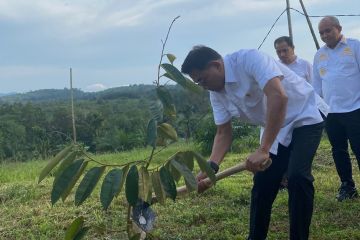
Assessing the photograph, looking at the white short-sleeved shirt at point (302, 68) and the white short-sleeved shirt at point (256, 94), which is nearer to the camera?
the white short-sleeved shirt at point (256, 94)

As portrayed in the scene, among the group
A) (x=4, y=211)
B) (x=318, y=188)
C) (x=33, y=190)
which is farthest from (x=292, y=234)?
(x=33, y=190)

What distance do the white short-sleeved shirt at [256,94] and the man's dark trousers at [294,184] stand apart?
62mm

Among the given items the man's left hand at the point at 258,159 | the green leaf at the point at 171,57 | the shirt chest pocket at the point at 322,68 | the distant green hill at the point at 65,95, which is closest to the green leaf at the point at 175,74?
the green leaf at the point at 171,57

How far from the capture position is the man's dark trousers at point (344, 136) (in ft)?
12.1

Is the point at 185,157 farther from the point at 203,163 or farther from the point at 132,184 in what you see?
the point at 132,184

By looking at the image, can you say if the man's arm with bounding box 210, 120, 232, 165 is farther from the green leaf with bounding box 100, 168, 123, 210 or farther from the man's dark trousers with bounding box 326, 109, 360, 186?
the man's dark trousers with bounding box 326, 109, 360, 186

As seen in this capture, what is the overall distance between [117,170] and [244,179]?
3603mm

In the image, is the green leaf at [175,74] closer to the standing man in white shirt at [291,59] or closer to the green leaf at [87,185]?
the green leaf at [87,185]

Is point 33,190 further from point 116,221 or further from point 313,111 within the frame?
point 313,111

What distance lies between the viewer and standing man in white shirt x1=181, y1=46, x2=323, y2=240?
2.28 m

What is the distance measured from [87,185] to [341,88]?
2651 mm

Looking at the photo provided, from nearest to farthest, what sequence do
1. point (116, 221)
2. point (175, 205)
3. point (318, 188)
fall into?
point (116, 221), point (175, 205), point (318, 188)

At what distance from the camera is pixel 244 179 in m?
5.09

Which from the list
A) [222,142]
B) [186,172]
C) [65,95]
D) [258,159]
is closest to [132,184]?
[186,172]
